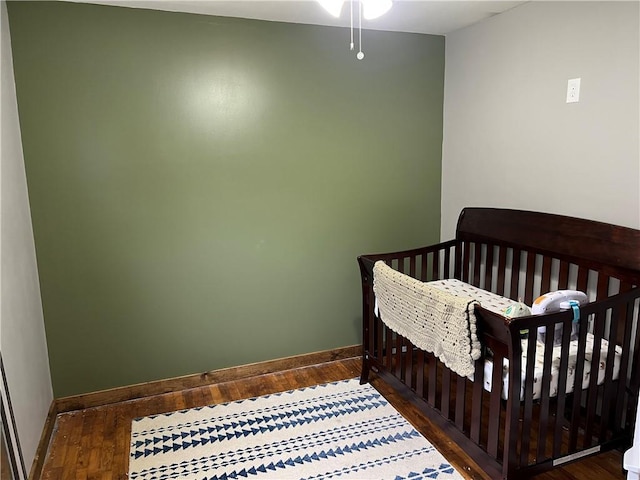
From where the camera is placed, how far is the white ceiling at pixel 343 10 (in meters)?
2.34

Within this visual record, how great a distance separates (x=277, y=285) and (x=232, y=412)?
791 millimetres

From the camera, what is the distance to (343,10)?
248cm

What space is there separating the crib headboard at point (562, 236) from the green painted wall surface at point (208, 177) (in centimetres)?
55

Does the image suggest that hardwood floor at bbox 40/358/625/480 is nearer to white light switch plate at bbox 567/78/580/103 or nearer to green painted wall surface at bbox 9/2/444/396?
green painted wall surface at bbox 9/2/444/396

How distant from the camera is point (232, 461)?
2.13 meters

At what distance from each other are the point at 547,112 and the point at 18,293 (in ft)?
8.82

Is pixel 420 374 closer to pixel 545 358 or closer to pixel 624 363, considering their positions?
pixel 545 358

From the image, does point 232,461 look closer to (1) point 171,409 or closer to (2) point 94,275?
(1) point 171,409

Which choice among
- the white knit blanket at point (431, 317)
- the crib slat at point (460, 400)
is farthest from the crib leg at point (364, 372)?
the crib slat at point (460, 400)

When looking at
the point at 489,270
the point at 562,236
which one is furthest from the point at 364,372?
the point at 562,236

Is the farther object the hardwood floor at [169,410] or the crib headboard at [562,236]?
the hardwood floor at [169,410]

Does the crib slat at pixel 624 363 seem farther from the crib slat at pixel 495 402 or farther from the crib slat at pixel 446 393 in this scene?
the crib slat at pixel 446 393

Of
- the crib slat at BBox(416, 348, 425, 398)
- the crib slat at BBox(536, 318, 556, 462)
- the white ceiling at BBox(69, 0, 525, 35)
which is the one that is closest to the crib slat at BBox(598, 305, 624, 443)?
the crib slat at BBox(536, 318, 556, 462)

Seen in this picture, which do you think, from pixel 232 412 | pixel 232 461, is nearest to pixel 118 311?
pixel 232 412
